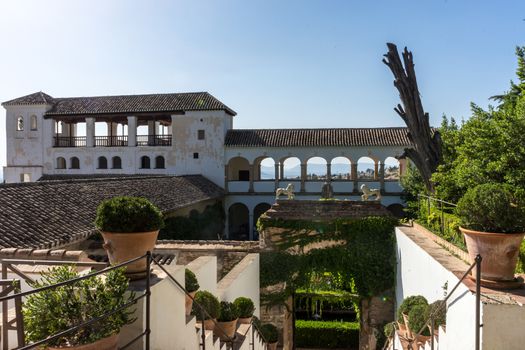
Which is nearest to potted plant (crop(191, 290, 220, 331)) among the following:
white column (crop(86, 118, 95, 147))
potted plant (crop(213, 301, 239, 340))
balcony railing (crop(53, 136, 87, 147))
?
potted plant (crop(213, 301, 239, 340))

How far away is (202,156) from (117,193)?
47.0 feet

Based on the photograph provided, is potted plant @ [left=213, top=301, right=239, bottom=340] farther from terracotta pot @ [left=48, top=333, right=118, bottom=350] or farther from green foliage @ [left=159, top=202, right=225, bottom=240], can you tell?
green foliage @ [left=159, top=202, right=225, bottom=240]

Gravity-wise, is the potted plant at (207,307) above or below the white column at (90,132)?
below

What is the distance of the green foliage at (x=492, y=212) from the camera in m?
4.29

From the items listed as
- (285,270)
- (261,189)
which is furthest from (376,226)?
(261,189)

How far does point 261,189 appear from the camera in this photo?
95.5 ft

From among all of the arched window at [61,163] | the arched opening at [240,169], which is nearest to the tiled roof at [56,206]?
the arched opening at [240,169]

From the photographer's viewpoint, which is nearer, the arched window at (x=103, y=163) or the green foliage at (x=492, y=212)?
the green foliage at (x=492, y=212)

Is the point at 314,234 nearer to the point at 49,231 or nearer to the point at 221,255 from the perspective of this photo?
the point at 221,255

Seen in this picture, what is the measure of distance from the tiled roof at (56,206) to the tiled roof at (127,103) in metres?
11.8

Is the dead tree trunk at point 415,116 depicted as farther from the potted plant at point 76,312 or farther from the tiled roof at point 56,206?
the potted plant at point 76,312

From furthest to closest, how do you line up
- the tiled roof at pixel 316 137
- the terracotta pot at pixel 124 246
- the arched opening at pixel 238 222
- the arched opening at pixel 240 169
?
the arched opening at pixel 240 169 < the arched opening at pixel 238 222 < the tiled roof at pixel 316 137 < the terracotta pot at pixel 124 246

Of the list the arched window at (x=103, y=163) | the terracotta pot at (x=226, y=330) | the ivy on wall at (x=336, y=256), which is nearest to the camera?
the terracotta pot at (x=226, y=330)

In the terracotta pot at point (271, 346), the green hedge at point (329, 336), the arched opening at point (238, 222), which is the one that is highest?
the arched opening at point (238, 222)
